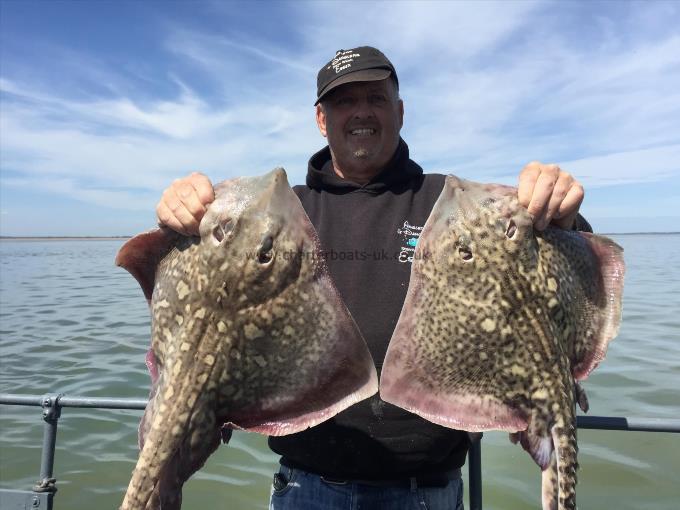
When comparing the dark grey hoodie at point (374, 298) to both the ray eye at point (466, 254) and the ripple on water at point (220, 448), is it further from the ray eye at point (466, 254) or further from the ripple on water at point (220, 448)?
the ripple on water at point (220, 448)

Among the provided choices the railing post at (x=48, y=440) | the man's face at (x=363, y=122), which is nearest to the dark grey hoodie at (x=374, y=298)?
the man's face at (x=363, y=122)

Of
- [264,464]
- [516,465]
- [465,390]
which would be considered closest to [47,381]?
[264,464]

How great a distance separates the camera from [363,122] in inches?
129

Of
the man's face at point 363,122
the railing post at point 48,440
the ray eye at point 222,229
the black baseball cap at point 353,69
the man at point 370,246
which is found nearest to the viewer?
the ray eye at point 222,229

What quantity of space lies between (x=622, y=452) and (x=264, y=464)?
5.27m

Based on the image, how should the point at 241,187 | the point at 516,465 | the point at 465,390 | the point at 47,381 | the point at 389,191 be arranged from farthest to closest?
1. the point at 47,381
2. the point at 516,465
3. the point at 389,191
4. the point at 241,187
5. the point at 465,390

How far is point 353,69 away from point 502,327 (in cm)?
185

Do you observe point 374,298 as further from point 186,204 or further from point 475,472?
point 475,472

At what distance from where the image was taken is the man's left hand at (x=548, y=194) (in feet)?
7.79

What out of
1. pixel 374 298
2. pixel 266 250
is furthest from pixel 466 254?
pixel 266 250

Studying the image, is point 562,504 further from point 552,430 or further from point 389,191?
point 389,191

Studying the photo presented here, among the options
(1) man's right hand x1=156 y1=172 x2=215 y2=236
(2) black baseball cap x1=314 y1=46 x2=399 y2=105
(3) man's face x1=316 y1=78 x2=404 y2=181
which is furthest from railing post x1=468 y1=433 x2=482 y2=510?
(2) black baseball cap x1=314 y1=46 x2=399 y2=105

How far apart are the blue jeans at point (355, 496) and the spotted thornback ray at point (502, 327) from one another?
2.15ft

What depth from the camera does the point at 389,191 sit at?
3.23m
